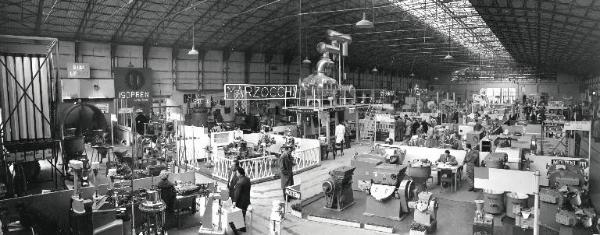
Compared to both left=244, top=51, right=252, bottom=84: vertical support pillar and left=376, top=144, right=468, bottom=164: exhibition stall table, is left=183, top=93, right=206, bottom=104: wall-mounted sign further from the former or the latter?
left=376, top=144, right=468, bottom=164: exhibition stall table

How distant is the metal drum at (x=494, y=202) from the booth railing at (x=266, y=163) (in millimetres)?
6763

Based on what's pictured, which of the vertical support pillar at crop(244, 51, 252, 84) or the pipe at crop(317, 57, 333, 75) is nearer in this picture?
the pipe at crop(317, 57, 333, 75)

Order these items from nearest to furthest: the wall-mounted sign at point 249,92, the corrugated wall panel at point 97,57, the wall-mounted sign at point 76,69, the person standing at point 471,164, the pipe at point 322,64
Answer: the person standing at point 471,164 < the pipe at point 322,64 < the wall-mounted sign at point 249,92 < the wall-mounted sign at point 76,69 < the corrugated wall panel at point 97,57

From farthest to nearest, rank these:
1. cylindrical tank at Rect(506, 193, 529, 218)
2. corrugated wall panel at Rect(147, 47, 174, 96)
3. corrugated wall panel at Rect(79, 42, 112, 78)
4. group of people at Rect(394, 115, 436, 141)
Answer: corrugated wall panel at Rect(147, 47, 174, 96) → corrugated wall panel at Rect(79, 42, 112, 78) → group of people at Rect(394, 115, 436, 141) → cylindrical tank at Rect(506, 193, 529, 218)

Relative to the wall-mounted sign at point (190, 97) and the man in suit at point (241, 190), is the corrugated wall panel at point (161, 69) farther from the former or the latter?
the man in suit at point (241, 190)

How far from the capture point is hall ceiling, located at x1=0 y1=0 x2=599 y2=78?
19.9 meters

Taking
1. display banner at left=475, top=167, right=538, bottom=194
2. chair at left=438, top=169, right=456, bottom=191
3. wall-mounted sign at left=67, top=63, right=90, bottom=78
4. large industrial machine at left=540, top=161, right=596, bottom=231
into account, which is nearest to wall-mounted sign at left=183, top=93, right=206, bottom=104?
wall-mounted sign at left=67, top=63, right=90, bottom=78

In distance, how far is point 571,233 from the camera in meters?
7.55

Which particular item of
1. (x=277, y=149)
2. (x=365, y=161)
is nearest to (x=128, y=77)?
(x=277, y=149)

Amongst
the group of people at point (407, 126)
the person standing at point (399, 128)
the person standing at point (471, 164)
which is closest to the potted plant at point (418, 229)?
the person standing at point (471, 164)

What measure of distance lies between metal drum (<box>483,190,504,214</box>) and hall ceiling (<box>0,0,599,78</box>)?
1058cm

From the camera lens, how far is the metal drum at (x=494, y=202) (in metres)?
9.22

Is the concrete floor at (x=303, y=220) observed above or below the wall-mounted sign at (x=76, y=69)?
below

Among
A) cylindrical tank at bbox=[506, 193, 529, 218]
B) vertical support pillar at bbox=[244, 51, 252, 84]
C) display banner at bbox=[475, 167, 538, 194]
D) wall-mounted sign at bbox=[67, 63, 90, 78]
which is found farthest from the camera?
vertical support pillar at bbox=[244, 51, 252, 84]
